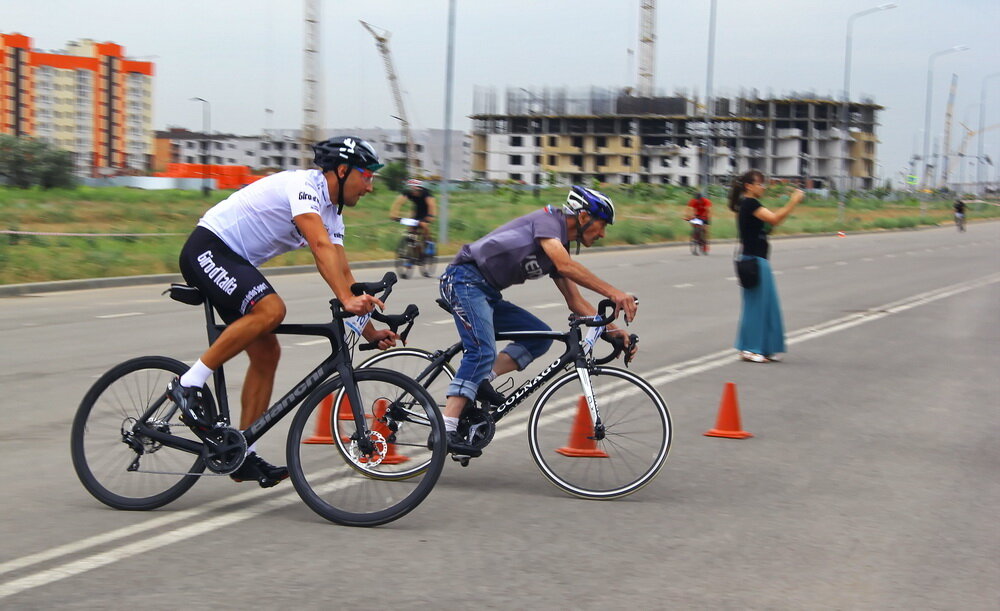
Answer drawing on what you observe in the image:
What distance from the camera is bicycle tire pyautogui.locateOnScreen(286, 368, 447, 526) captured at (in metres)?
5.65

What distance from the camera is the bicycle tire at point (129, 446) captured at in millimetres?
5887

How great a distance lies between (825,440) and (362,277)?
17764 mm

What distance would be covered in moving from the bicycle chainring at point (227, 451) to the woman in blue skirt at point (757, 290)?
7574 mm

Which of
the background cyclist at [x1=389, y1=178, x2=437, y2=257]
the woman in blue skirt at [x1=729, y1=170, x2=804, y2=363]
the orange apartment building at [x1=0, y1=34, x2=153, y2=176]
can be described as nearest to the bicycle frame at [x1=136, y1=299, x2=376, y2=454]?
the woman in blue skirt at [x1=729, y1=170, x2=804, y2=363]

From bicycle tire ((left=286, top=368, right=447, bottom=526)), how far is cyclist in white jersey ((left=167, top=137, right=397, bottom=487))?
0.84 ft


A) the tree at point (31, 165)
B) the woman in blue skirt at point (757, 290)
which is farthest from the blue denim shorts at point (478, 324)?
the tree at point (31, 165)

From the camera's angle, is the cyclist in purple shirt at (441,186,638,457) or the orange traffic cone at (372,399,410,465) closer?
the orange traffic cone at (372,399,410,465)

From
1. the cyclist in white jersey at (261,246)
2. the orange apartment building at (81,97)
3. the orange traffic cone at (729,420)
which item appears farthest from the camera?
the orange apartment building at (81,97)

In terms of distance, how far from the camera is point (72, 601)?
4469 mm

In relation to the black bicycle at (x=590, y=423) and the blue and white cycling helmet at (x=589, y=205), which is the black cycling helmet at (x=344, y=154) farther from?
the black bicycle at (x=590, y=423)

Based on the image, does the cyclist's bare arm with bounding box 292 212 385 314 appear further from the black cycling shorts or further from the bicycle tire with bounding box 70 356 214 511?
the bicycle tire with bounding box 70 356 214 511

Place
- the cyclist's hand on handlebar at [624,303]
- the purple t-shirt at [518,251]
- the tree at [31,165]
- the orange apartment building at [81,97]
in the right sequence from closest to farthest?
the cyclist's hand on handlebar at [624,303], the purple t-shirt at [518,251], the tree at [31,165], the orange apartment building at [81,97]

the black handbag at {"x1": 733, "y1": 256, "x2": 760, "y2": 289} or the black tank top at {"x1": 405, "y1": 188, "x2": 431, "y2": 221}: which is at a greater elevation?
the black tank top at {"x1": 405, "y1": 188, "x2": 431, "y2": 221}

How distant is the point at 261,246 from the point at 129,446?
112 cm
